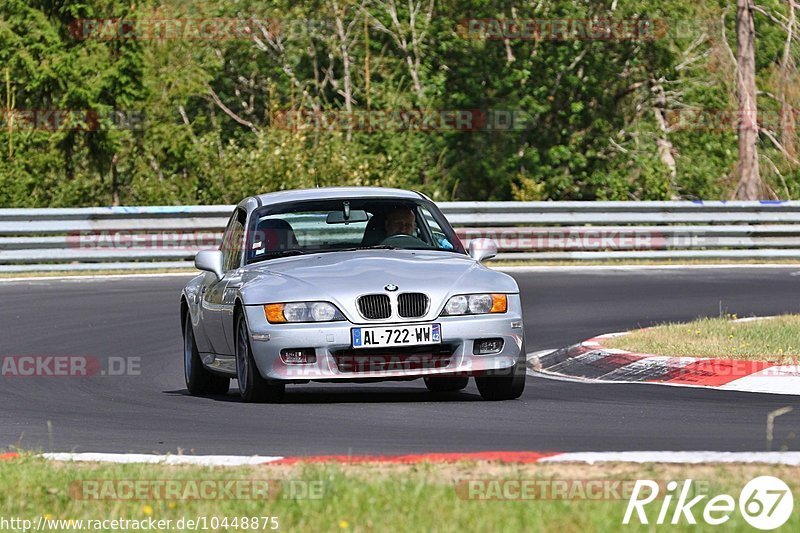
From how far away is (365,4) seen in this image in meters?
38.9

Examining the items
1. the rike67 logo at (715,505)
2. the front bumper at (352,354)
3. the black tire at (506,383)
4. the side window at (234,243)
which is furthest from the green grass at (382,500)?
the side window at (234,243)

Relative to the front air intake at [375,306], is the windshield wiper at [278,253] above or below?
above

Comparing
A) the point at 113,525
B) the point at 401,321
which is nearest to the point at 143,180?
the point at 401,321

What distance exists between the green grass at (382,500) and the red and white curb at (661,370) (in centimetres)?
429

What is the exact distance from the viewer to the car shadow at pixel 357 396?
1073 cm

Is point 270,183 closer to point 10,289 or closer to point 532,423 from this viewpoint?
point 10,289

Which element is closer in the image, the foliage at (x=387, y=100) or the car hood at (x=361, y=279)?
the car hood at (x=361, y=279)

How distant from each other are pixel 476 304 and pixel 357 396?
4.39 feet

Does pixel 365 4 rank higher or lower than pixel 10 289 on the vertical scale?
higher

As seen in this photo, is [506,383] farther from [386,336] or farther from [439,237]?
[439,237]

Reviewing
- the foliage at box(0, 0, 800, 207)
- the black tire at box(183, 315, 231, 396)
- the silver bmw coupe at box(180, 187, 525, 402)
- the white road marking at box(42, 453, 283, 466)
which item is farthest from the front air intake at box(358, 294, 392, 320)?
the foliage at box(0, 0, 800, 207)

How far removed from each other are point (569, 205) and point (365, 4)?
14646mm

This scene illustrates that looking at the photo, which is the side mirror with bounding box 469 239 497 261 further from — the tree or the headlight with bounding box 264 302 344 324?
the tree

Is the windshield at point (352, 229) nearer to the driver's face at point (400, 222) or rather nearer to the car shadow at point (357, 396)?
the driver's face at point (400, 222)
